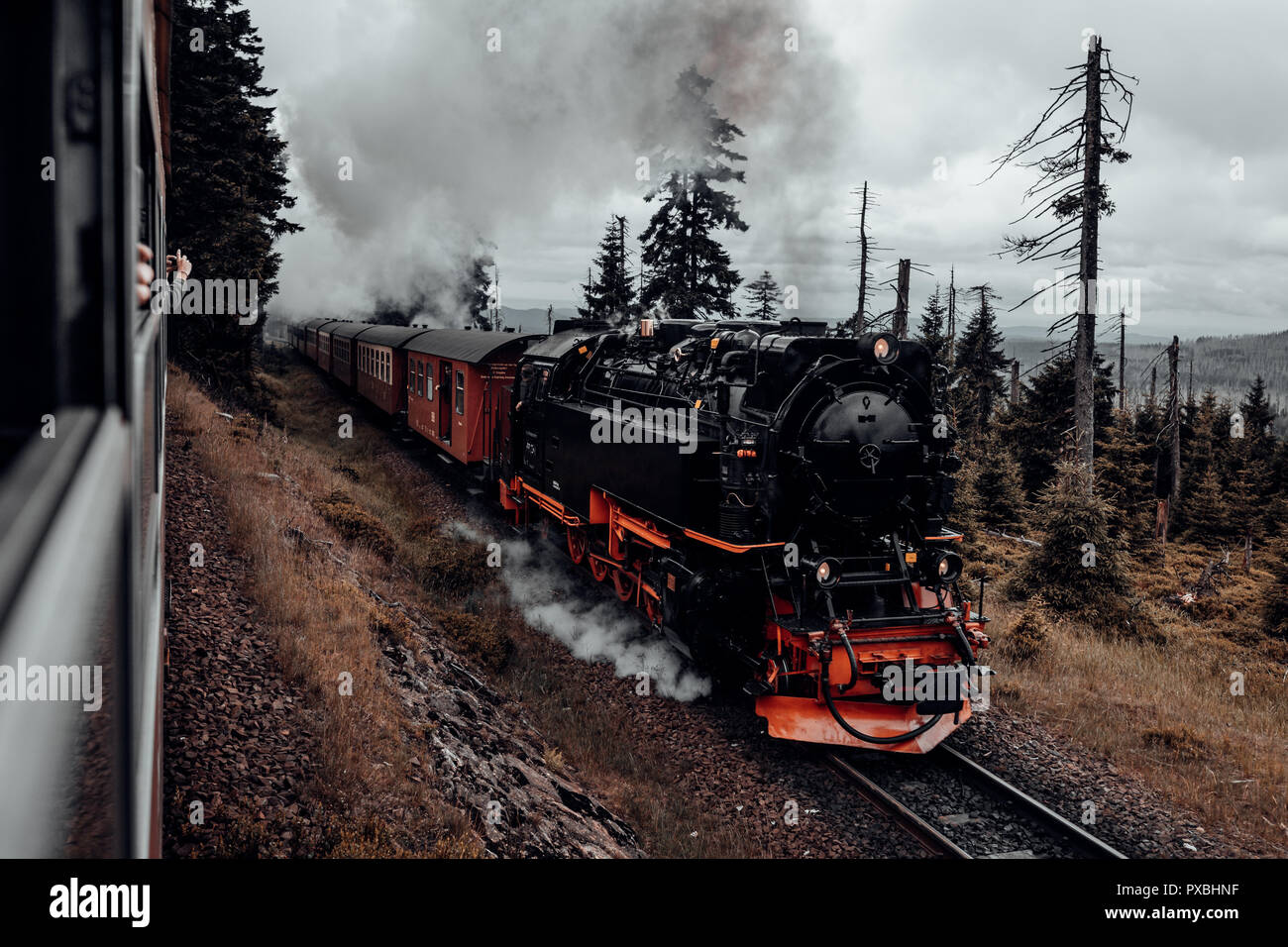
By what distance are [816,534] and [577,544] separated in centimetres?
471

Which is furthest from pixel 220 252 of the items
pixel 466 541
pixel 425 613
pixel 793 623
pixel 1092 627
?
pixel 1092 627

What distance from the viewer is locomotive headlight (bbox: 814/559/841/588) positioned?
738cm

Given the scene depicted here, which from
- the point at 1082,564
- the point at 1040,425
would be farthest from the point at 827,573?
the point at 1040,425

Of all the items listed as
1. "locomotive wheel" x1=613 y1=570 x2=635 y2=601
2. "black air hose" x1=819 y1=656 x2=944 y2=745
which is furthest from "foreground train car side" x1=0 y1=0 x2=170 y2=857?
"locomotive wheel" x1=613 y1=570 x2=635 y2=601

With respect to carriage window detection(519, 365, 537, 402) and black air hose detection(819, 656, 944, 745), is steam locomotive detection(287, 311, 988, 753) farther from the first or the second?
carriage window detection(519, 365, 537, 402)

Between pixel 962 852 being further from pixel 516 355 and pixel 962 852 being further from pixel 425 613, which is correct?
pixel 516 355

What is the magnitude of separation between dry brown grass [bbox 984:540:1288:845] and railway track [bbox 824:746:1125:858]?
4.76ft

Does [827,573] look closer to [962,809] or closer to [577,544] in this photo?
[962,809]

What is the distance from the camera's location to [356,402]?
25812 mm

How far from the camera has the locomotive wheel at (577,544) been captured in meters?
11.6

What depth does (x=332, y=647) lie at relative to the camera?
21.5 ft

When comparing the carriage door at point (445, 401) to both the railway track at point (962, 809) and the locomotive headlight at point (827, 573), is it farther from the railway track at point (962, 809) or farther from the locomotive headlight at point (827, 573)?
the railway track at point (962, 809)

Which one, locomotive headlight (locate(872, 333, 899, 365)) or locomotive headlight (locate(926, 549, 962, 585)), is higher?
locomotive headlight (locate(872, 333, 899, 365))
